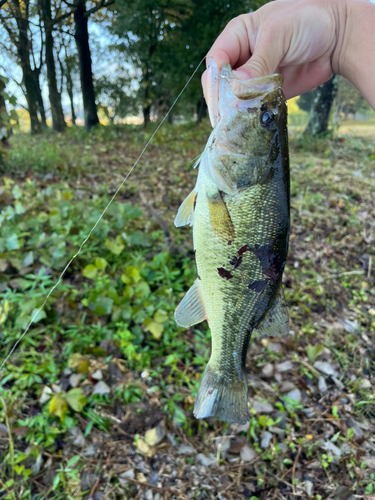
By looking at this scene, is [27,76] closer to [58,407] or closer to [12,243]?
[12,243]

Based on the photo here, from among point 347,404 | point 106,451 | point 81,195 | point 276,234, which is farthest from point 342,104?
point 106,451

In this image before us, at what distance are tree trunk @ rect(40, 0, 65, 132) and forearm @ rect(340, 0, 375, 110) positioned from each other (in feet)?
16.6

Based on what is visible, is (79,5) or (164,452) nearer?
(164,452)

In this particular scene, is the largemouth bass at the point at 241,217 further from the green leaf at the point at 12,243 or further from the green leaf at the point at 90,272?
the green leaf at the point at 12,243

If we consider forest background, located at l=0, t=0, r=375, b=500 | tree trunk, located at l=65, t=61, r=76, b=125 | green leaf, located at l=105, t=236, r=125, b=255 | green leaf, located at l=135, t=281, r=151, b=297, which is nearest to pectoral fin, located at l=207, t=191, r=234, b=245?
forest background, located at l=0, t=0, r=375, b=500

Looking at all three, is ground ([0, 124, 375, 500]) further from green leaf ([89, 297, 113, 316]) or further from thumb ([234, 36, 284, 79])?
thumb ([234, 36, 284, 79])

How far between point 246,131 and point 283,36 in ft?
2.41

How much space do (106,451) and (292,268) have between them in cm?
286

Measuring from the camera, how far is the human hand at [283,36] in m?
1.53

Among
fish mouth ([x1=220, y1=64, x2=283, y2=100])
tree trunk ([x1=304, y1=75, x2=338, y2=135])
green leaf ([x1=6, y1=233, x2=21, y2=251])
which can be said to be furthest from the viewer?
tree trunk ([x1=304, y1=75, x2=338, y2=135])

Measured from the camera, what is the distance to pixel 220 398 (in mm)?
1415

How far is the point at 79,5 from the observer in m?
5.61

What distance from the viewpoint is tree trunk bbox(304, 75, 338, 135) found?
8.31 meters

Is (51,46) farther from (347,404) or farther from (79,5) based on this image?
(347,404)
